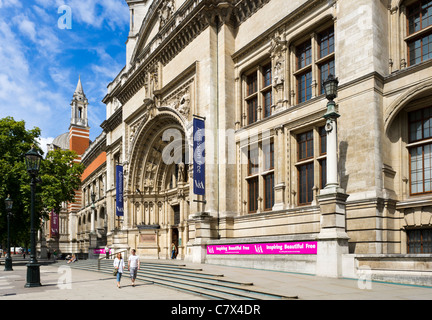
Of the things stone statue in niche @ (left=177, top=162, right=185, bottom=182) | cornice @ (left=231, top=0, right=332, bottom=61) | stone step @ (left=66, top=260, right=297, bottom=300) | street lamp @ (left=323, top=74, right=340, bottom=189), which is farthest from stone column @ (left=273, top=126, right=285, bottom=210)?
stone statue in niche @ (left=177, top=162, right=185, bottom=182)

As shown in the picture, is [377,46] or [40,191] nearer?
[377,46]

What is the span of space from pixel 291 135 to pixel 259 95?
12.4ft

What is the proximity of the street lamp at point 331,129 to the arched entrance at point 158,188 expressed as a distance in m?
16.2

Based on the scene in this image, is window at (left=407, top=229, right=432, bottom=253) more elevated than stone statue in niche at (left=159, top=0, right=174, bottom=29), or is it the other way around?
stone statue in niche at (left=159, top=0, right=174, bottom=29)

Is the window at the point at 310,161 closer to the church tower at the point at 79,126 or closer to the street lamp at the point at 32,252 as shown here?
the street lamp at the point at 32,252

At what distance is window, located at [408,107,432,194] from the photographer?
16.6m

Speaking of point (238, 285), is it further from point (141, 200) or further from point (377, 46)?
point (141, 200)

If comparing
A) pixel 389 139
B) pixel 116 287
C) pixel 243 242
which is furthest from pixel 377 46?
pixel 116 287

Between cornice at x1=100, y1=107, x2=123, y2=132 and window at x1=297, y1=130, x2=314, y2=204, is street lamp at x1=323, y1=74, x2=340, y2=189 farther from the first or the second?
cornice at x1=100, y1=107, x2=123, y2=132

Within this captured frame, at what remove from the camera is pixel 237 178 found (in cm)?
2467

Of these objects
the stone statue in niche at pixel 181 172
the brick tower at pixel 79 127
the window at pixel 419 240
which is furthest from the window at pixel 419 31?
the brick tower at pixel 79 127

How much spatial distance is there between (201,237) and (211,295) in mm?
10146

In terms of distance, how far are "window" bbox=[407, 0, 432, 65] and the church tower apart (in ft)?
215
